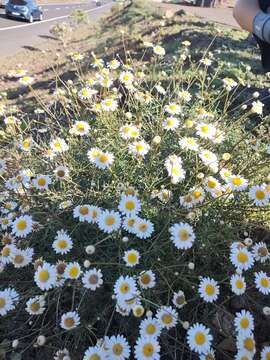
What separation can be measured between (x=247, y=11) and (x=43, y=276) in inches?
67.6

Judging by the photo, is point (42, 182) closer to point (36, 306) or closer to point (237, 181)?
point (36, 306)

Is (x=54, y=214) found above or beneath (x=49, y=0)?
above

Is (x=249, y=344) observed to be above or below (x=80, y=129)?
below

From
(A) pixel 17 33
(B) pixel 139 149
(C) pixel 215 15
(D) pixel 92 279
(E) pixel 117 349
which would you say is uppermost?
(B) pixel 139 149

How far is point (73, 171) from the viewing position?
8.32ft

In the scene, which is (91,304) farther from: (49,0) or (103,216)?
(49,0)

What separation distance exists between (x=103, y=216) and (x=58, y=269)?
1.09 feet

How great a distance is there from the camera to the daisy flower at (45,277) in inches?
69.6

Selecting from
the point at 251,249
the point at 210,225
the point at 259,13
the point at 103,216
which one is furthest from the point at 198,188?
the point at 259,13

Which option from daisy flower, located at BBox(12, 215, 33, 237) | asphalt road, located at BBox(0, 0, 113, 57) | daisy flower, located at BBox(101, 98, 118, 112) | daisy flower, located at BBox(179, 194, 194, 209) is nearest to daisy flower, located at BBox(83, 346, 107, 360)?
daisy flower, located at BBox(12, 215, 33, 237)

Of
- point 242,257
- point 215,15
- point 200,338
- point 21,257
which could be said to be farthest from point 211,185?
point 215,15

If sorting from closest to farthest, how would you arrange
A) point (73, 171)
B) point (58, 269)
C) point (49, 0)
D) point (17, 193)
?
point (58, 269) < point (17, 193) < point (73, 171) < point (49, 0)

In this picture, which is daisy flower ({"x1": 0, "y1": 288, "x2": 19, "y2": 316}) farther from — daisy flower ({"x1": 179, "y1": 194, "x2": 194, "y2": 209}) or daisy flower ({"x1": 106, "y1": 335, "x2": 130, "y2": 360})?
daisy flower ({"x1": 179, "y1": 194, "x2": 194, "y2": 209})

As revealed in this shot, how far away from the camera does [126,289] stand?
67.5 inches
